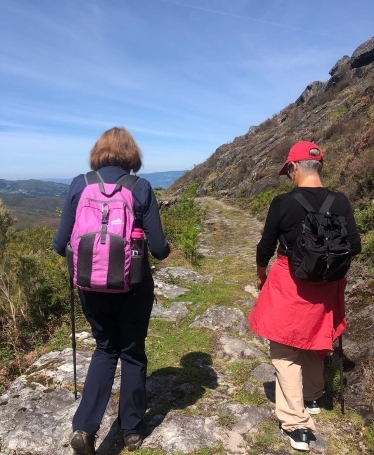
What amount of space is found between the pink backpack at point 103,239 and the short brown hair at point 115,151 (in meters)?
0.24

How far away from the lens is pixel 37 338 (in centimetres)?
506

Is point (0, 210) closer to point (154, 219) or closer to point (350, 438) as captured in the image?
point (154, 219)

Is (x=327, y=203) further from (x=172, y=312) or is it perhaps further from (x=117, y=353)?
(x=172, y=312)

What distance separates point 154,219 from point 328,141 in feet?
63.5

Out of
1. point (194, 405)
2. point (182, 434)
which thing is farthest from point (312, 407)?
point (182, 434)

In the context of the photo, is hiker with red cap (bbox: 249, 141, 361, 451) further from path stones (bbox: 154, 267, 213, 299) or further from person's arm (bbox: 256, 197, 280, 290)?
path stones (bbox: 154, 267, 213, 299)

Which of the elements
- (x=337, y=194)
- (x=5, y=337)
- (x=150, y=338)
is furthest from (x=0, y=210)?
(x=337, y=194)

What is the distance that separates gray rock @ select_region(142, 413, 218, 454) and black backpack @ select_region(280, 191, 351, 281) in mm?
1400

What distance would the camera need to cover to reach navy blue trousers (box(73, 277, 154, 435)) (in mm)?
2451

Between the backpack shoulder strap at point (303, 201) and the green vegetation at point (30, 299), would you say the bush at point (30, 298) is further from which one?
the backpack shoulder strap at point (303, 201)

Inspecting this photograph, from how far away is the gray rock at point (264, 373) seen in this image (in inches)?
144

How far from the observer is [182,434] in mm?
2787

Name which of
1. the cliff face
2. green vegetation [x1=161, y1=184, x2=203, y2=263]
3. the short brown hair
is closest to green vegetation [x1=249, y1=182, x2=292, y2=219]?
the cliff face

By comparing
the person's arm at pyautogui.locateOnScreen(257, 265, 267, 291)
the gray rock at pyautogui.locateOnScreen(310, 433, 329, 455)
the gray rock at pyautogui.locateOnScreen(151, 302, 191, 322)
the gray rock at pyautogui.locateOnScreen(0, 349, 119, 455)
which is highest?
the person's arm at pyautogui.locateOnScreen(257, 265, 267, 291)
